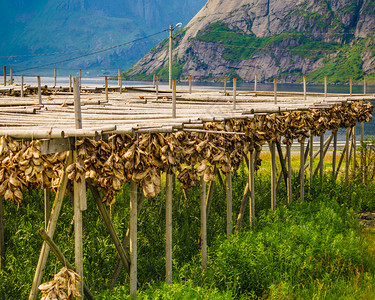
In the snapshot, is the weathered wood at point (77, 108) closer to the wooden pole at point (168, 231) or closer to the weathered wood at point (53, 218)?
the weathered wood at point (53, 218)

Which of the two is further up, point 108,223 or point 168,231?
point 108,223

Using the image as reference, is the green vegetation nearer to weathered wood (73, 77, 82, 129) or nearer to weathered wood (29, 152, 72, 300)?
weathered wood (29, 152, 72, 300)

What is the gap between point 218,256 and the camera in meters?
7.78

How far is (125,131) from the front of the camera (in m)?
5.73

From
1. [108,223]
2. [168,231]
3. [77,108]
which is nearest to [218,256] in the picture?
[168,231]

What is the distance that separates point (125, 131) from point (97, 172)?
58cm

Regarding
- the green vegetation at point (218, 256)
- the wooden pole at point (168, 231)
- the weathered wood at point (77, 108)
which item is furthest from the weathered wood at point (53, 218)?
the wooden pole at point (168, 231)

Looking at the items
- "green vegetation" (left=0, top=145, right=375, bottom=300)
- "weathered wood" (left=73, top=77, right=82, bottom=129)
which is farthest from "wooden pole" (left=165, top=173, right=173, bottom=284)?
"weathered wood" (left=73, top=77, right=82, bottom=129)

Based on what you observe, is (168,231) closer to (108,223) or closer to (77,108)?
(108,223)

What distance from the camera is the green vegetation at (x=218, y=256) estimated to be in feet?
24.0

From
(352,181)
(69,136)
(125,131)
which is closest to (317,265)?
(125,131)

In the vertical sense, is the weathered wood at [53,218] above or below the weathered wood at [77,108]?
below

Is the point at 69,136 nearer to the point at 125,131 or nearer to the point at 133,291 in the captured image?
the point at 125,131

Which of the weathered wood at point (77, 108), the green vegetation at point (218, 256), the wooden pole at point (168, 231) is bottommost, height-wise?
the green vegetation at point (218, 256)
